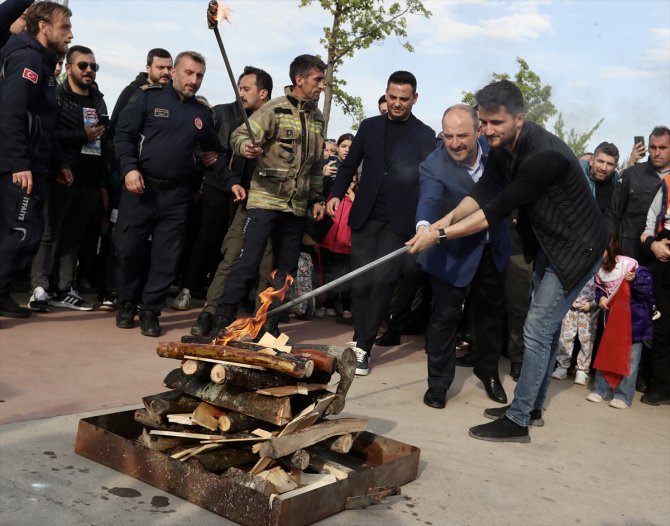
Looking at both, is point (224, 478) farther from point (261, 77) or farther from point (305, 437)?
point (261, 77)

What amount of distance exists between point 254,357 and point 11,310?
361 centimetres

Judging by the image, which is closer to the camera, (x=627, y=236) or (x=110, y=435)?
(x=110, y=435)

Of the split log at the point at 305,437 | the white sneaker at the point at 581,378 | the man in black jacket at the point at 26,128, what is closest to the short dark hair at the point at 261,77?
the man in black jacket at the point at 26,128

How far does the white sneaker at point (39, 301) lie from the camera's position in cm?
664

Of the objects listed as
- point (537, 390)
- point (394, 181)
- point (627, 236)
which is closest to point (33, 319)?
point (394, 181)

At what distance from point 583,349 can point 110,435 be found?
461 centimetres

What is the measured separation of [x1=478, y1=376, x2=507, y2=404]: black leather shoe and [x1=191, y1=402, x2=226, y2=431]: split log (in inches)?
110

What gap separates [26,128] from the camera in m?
5.93

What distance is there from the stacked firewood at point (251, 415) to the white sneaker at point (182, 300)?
4.01m

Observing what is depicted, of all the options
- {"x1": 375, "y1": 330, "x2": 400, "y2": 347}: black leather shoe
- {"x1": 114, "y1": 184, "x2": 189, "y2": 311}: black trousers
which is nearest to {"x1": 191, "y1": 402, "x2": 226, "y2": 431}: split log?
{"x1": 114, "y1": 184, "x2": 189, "y2": 311}: black trousers

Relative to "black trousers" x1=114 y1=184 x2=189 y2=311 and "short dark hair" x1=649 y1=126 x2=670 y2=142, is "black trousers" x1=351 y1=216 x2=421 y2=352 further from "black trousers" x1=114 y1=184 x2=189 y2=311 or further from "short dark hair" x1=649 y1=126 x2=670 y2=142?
"short dark hair" x1=649 y1=126 x2=670 y2=142

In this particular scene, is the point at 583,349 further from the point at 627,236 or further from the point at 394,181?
the point at 394,181

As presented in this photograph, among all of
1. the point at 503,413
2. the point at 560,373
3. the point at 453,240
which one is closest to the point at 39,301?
the point at 453,240

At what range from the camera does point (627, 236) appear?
23.5 ft
